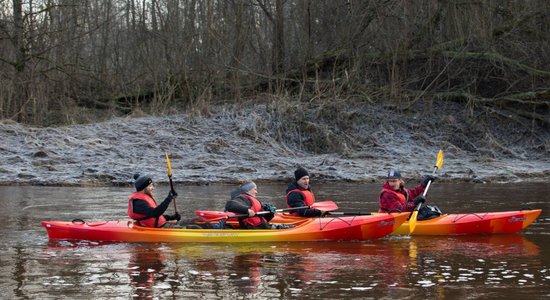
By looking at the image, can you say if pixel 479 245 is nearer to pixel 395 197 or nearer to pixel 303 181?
pixel 395 197

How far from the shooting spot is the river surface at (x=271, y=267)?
706 centimetres

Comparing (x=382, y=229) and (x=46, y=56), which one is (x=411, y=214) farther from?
(x=46, y=56)

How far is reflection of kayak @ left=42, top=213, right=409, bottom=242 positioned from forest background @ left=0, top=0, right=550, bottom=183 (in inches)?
347

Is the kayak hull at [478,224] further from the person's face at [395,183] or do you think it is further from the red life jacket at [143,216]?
the red life jacket at [143,216]

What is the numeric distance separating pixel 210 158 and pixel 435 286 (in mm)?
12216

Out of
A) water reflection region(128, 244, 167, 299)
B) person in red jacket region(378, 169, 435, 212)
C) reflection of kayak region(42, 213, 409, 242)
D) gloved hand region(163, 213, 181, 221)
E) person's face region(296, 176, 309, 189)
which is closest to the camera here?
water reflection region(128, 244, 167, 299)

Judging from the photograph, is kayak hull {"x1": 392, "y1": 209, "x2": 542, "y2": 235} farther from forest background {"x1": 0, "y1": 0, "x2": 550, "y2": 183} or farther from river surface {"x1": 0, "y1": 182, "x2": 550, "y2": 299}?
forest background {"x1": 0, "y1": 0, "x2": 550, "y2": 183}

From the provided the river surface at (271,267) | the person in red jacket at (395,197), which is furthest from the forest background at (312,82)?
the river surface at (271,267)

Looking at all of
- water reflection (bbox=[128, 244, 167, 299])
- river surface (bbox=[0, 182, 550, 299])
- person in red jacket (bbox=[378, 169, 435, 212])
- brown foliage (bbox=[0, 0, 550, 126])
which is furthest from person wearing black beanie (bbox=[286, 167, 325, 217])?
brown foliage (bbox=[0, 0, 550, 126])

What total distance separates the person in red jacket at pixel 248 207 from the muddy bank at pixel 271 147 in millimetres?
6747

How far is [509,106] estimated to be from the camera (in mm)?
22672

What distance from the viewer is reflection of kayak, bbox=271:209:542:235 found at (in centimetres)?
1089

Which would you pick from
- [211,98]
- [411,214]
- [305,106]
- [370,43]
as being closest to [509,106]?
[370,43]

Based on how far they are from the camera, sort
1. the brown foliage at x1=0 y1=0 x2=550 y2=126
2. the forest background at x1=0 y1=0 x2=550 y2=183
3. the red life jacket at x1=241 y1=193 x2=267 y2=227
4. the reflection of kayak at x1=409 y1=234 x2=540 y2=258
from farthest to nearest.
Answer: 1. the brown foliage at x1=0 y1=0 x2=550 y2=126
2. the forest background at x1=0 y1=0 x2=550 y2=183
3. the red life jacket at x1=241 y1=193 x2=267 y2=227
4. the reflection of kayak at x1=409 y1=234 x2=540 y2=258
